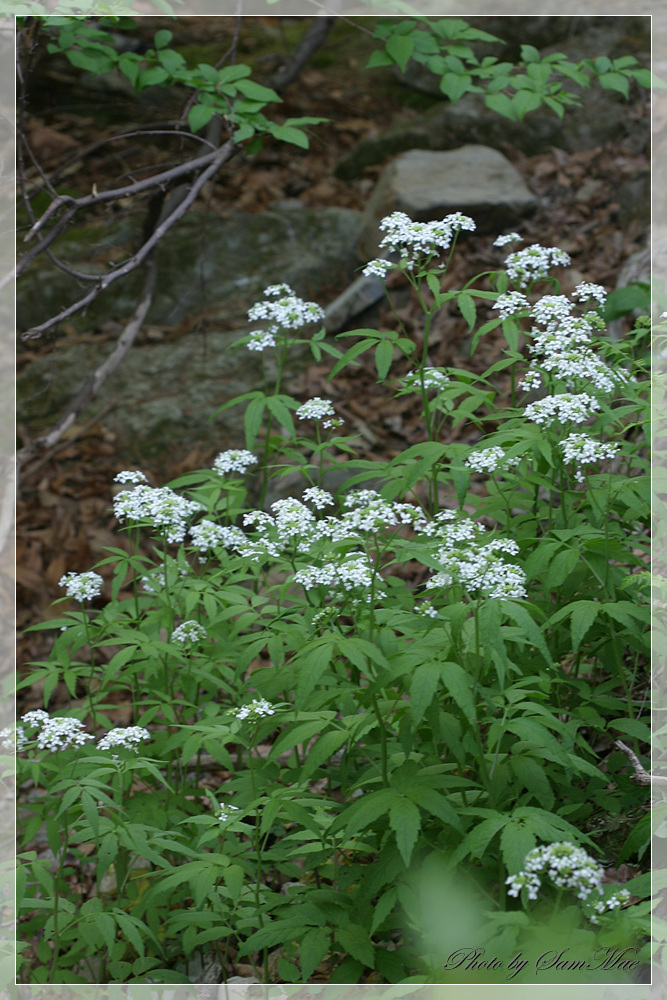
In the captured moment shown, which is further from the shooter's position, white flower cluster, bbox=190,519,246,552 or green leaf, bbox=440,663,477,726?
white flower cluster, bbox=190,519,246,552

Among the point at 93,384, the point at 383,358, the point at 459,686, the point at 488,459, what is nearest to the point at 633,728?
the point at 459,686

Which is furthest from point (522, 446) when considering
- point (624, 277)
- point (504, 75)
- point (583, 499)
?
point (624, 277)

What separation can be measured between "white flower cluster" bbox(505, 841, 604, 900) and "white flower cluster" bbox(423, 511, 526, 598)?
2.04ft

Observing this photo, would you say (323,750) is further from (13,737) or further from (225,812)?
(13,737)

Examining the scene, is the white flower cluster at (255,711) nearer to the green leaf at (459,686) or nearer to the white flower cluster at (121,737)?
the white flower cluster at (121,737)

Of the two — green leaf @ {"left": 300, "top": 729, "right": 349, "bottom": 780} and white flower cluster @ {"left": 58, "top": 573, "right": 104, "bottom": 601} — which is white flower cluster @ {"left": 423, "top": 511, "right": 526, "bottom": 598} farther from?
white flower cluster @ {"left": 58, "top": 573, "right": 104, "bottom": 601}

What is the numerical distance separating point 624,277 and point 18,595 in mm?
4619

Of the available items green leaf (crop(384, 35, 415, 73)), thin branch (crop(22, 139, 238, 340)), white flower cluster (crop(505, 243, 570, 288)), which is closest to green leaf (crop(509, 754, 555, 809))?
white flower cluster (crop(505, 243, 570, 288))

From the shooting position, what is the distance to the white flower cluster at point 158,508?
113 inches

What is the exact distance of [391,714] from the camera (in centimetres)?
266

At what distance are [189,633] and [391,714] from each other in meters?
0.81

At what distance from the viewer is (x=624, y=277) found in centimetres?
533

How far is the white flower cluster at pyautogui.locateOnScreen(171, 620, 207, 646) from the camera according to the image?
2.99 meters

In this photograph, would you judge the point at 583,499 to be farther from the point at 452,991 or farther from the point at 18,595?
the point at 18,595
